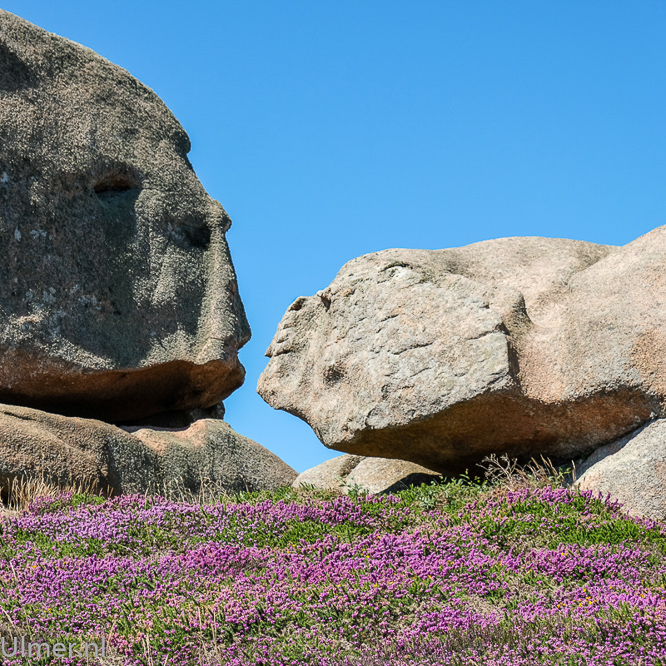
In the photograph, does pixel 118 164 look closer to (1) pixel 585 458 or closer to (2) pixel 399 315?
(2) pixel 399 315

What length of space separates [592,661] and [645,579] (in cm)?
190

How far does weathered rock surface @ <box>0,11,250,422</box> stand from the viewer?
13.3 meters

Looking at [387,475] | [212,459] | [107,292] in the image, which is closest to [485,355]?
[387,475]

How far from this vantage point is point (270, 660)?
6.31 m

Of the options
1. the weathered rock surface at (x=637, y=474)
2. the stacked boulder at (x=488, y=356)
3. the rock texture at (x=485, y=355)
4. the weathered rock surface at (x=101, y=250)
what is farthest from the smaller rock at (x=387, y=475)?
the weathered rock surface at (x=101, y=250)

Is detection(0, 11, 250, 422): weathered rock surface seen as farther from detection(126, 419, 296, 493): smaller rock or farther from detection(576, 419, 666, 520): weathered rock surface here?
detection(576, 419, 666, 520): weathered rock surface

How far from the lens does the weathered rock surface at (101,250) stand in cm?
1330

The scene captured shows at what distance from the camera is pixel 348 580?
7.48m

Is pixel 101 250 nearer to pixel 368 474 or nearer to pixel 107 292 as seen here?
pixel 107 292

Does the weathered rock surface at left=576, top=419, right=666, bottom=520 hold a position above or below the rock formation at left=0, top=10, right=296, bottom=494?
below

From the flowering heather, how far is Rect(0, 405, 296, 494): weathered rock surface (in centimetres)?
172

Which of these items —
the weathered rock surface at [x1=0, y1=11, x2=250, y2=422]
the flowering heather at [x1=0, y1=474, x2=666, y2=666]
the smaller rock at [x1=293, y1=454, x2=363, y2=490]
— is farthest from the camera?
the smaller rock at [x1=293, y1=454, x2=363, y2=490]

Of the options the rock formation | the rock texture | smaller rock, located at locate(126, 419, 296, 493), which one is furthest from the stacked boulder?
the rock formation

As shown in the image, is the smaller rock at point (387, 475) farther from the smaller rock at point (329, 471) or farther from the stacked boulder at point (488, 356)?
the stacked boulder at point (488, 356)
